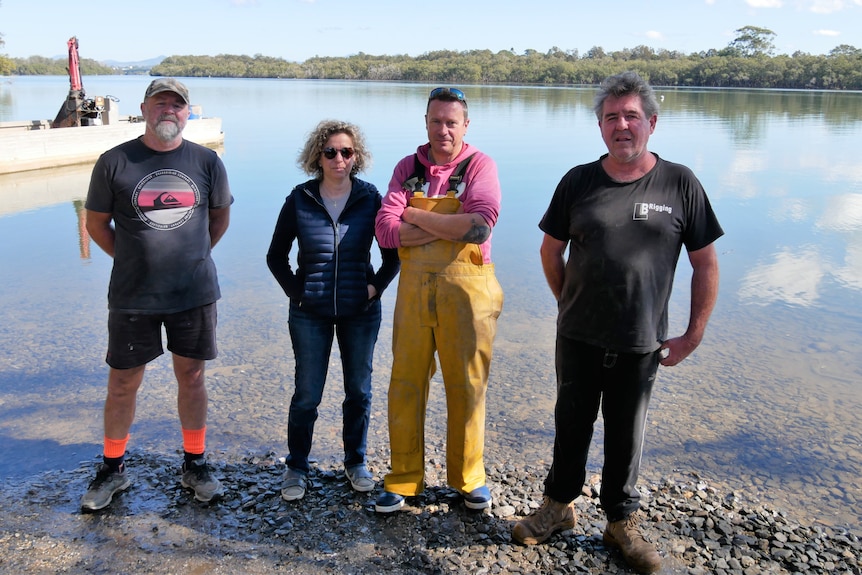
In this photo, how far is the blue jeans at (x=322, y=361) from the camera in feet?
12.1

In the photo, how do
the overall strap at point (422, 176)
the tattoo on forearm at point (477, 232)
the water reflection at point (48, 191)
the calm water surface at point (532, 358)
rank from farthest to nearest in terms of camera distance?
the water reflection at point (48, 191) → the calm water surface at point (532, 358) → the overall strap at point (422, 176) → the tattoo on forearm at point (477, 232)

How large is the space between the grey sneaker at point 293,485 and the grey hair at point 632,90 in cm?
247

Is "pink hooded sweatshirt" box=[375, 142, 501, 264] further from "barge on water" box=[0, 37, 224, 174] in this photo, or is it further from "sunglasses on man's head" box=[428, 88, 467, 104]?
"barge on water" box=[0, 37, 224, 174]

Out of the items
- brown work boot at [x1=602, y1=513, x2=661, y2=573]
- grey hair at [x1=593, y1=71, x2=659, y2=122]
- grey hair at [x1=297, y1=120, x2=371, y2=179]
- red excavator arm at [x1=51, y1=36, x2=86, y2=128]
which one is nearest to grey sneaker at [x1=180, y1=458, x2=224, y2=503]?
grey hair at [x1=297, y1=120, x2=371, y2=179]

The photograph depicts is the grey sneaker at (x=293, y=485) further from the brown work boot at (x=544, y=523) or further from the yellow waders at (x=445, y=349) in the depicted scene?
the brown work boot at (x=544, y=523)

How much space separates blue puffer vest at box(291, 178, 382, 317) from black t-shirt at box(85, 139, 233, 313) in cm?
52

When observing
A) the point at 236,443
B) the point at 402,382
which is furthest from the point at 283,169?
the point at 402,382

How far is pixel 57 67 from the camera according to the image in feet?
531

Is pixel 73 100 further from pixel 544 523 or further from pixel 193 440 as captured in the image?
pixel 544 523

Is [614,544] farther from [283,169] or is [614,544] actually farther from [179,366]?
[283,169]

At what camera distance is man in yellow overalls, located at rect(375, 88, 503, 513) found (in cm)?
336

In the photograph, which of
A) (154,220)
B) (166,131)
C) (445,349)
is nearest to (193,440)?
(154,220)

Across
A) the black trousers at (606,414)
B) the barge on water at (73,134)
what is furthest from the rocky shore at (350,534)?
the barge on water at (73,134)

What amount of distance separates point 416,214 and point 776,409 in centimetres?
382
